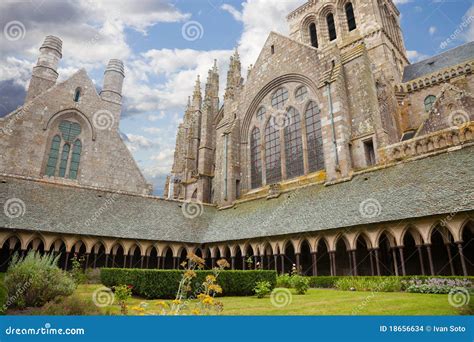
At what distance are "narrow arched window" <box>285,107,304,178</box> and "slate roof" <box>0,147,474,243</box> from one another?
3.20m

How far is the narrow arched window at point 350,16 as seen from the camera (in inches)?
1283

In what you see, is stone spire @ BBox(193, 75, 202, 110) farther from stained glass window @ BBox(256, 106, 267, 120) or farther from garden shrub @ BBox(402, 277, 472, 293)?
garden shrub @ BBox(402, 277, 472, 293)

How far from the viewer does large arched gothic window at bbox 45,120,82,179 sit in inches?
956

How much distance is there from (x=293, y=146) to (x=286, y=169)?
5.79ft

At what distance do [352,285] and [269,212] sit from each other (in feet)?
25.6

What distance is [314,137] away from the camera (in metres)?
22.3

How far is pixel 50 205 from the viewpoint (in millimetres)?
18109

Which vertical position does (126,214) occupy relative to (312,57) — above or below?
below

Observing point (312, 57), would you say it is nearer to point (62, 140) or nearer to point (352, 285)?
point (352, 285)

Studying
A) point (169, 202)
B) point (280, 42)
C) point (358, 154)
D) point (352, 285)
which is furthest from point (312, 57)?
point (352, 285)

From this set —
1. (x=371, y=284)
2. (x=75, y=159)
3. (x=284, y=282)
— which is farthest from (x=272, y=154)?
(x=75, y=159)

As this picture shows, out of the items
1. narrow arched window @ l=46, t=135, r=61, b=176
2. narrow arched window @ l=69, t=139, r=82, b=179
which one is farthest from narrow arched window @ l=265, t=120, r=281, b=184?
narrow arched window @ l=46, t=135, r=61, b=176

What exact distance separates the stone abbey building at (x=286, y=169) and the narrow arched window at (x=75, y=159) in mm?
71

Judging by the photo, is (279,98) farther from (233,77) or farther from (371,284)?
(371,284)
